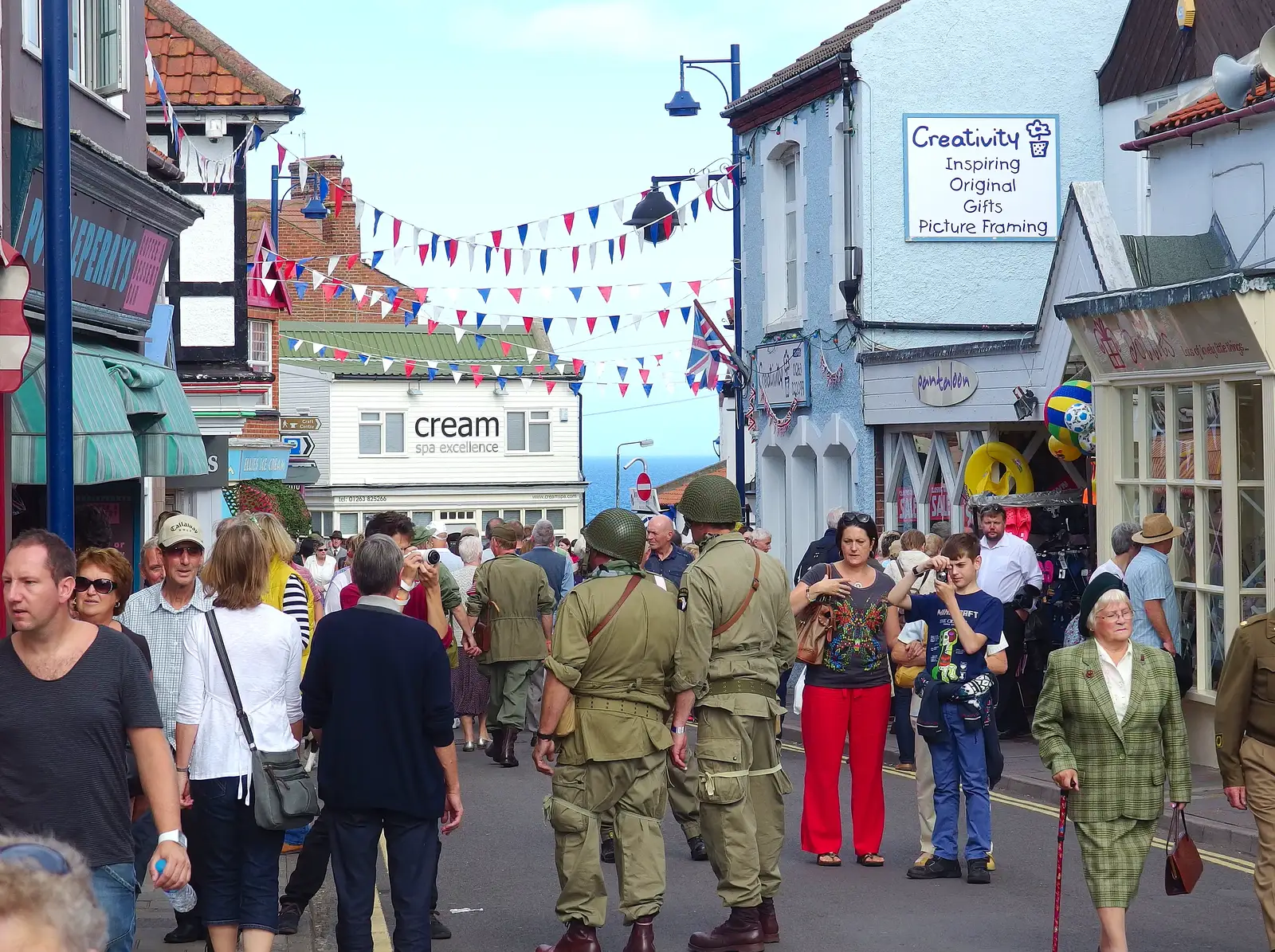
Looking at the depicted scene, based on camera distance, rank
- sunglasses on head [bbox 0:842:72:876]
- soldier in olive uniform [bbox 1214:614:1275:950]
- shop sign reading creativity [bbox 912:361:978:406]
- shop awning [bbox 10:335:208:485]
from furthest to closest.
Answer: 1. shop sign reading creativity [bbox 912:361:978:406]
2. shop awning [bbox 10:335:208:485]
3. soldier in olive uniform [bbox 1214:614:1275:950]
4. sunglasses on head [bbox 0:842:72:876]

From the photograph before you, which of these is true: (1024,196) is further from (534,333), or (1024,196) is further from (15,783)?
(534,333)

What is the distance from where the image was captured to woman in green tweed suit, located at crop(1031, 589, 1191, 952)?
705cm

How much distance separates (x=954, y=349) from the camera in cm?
1856

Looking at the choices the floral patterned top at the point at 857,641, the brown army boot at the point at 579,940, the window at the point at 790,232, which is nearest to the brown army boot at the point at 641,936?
the brown army boot at the point at 579,940

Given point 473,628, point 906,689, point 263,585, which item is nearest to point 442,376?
point 473,628

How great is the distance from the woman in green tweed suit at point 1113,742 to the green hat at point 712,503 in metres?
1.70

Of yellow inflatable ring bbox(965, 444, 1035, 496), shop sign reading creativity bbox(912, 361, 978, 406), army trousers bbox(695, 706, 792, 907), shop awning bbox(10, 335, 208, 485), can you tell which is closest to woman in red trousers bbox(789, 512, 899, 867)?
army trousers bbox(695, 706, 792, 907)

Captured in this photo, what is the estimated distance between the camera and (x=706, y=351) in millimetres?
25703

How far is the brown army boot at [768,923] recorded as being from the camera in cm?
768

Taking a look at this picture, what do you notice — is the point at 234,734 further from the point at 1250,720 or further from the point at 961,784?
the point at 961,784

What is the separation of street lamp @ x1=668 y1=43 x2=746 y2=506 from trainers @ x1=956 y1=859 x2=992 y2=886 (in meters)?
13.3

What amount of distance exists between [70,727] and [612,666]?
286 centimetres

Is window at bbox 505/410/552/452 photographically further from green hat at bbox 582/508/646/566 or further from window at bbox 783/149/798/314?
green hat at bbox 582/508/646/566

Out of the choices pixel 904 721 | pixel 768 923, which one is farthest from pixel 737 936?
pixel 904 721
